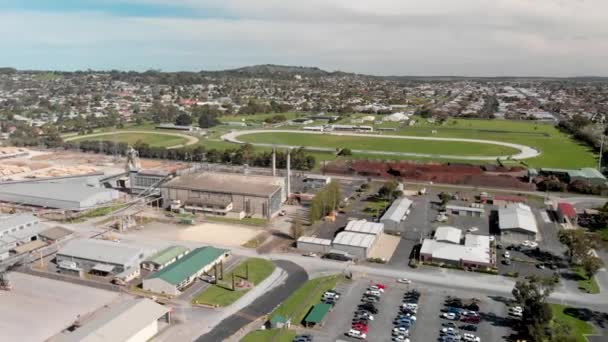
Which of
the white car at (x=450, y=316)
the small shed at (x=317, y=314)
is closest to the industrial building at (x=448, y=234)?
the white car at (x=450, y=316)

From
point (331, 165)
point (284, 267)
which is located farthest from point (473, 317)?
point (331, 165)

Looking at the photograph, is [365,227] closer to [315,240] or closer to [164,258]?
[315,240]

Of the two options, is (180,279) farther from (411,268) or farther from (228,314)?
(411,268)

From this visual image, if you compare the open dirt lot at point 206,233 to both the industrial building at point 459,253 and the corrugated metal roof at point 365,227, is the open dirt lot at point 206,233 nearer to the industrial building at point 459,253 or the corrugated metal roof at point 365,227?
the corrugated metal roof at point 365,227

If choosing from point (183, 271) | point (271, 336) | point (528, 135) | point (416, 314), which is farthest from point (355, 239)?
point (528, 135)

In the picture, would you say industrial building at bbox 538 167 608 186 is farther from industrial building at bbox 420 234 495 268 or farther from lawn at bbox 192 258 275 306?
lawn at bbox 192 258 275 306

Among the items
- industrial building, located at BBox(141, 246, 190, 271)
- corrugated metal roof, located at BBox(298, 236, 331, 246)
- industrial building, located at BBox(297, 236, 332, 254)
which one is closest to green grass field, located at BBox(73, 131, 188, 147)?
industrial building, located at BBox(141, 246, 190, 271)
